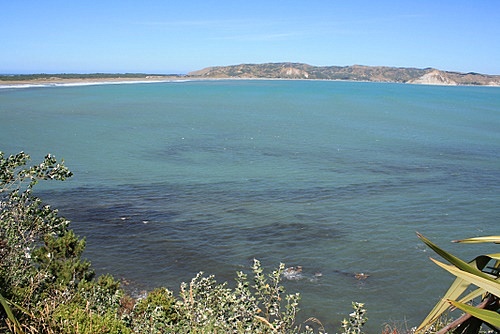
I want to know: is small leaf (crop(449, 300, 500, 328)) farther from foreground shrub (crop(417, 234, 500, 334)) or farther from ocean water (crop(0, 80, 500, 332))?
ocean water (crop(0, 80, 500, 332))

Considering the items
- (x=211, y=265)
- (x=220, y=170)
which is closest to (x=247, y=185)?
(x=220, y=170)

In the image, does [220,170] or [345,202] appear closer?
[345,202]

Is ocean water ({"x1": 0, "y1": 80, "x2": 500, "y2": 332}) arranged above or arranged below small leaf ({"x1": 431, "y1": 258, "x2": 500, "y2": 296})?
below

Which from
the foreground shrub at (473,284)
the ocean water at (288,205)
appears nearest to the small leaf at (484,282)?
the foreground shrub at (473,284)

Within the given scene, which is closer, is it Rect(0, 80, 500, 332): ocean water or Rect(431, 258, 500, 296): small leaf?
Rect(431, 258, 500, 296): small leaf

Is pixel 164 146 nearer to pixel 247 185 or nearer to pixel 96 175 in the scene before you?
pixel 96 175

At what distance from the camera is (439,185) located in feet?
→ 98.1

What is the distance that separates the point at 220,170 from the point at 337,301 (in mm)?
18903

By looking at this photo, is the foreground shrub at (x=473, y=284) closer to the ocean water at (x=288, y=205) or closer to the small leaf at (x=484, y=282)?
the small leaf at (x=484, y=282)

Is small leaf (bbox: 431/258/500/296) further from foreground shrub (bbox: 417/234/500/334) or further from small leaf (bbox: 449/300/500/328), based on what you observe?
small leaf (bbox: 449/300/500/328)

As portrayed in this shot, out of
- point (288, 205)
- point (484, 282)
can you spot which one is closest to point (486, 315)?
point (484, 282)

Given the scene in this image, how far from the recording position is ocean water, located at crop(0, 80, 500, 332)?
17344 millimetres

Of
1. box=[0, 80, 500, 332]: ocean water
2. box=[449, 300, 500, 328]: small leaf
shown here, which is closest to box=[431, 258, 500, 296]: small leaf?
box=[449, 300, 500, 328]: small leaf

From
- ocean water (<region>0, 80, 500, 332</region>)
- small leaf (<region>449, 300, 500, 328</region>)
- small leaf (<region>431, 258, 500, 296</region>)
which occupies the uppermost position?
small leaf (<region>431, 258, 500, 296</region>)
